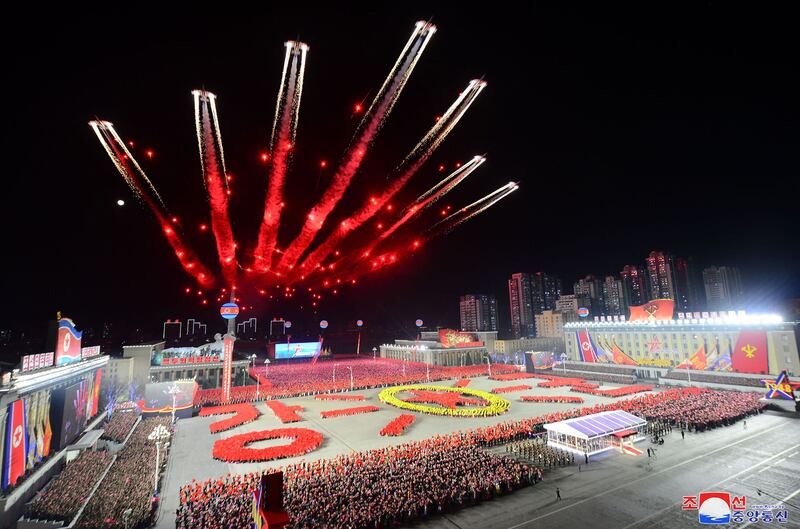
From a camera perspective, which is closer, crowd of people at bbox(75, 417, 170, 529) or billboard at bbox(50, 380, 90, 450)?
crowd of people at bbox(75, 417, 170, 529)

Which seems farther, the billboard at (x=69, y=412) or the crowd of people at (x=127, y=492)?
the billboard at (x=69, y=412)

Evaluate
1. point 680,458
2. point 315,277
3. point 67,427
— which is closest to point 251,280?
point 315,277

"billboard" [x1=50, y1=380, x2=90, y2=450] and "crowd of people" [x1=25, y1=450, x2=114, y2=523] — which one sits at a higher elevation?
"billboard" [x1=50, y1=380, x2=90, y2=450]

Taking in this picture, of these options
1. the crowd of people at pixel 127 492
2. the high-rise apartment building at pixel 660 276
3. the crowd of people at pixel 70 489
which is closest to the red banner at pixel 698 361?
the crowd of people at pixel 127 492

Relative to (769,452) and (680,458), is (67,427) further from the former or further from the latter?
(769,452)

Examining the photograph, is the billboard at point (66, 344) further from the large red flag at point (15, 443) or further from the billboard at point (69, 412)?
the large red flag at point (15, 443)

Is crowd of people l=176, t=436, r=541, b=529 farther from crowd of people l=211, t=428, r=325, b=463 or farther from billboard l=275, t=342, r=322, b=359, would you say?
billboard l=275, t=342, r=322, b=359

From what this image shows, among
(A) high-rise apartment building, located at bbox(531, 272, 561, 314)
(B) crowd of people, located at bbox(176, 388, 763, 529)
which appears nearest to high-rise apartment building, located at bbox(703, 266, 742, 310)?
(A) high-rise apartment building, located at bbox(531, 272, 561, 314)
